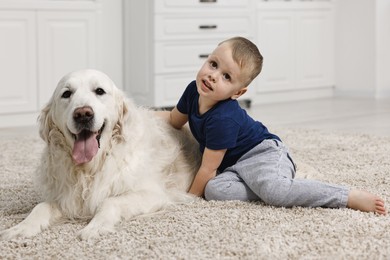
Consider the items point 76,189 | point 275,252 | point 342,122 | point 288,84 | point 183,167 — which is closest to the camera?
point 275,252

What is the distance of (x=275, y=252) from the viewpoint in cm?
178

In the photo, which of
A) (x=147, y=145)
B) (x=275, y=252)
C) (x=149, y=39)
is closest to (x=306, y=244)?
(x=275, y=252)

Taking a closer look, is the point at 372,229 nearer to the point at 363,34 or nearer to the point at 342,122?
the point at 342,122

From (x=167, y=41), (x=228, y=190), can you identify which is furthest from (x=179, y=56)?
(x=228, y=190)

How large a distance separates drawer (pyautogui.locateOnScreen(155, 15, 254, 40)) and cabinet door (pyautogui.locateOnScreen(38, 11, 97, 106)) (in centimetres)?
51

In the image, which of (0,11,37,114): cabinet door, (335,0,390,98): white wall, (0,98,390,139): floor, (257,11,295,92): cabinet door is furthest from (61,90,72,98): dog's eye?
(335,0,390,98): white wall

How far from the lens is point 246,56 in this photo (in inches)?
93.9

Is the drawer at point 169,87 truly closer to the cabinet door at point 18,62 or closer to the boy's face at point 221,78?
the cabinet door at point 18,62

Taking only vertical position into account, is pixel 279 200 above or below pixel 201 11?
below

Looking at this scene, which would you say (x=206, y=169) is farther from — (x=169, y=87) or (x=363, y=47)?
(x=363, y=47)

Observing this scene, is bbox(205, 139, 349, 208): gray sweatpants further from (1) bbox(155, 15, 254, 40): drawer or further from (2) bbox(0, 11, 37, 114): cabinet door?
(1) bbox(155, 15, 254, 40): drawer

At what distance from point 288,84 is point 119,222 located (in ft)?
14.4

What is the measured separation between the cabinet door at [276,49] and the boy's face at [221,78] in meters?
3.65

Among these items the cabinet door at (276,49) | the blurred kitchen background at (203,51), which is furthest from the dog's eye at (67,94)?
the cabinet door at (276,49)
